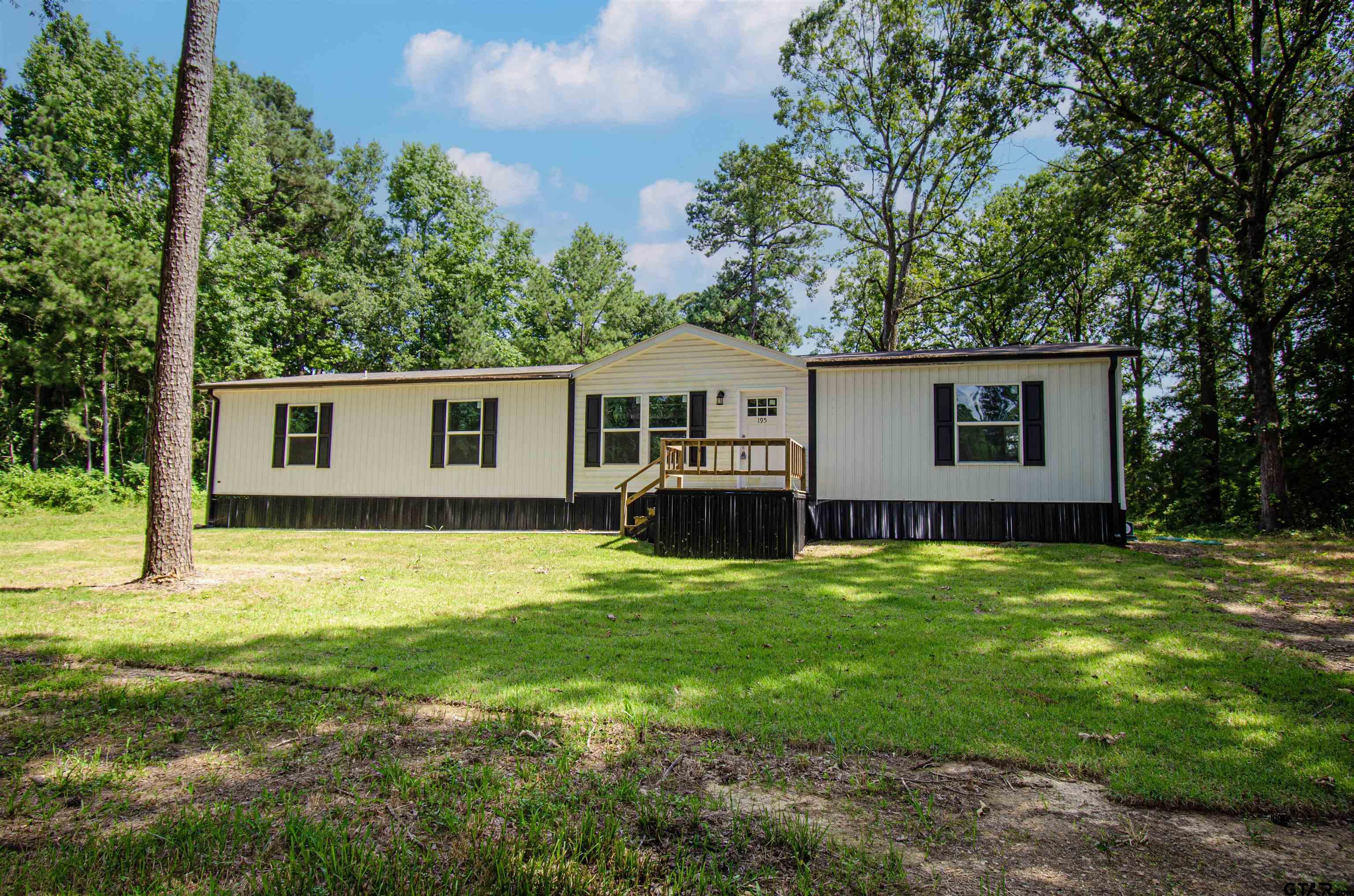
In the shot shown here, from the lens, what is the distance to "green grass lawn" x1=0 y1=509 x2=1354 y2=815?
3.27 m

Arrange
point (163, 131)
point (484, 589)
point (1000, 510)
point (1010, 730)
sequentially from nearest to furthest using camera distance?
point (1010, 730)
point (484, 589)
point (1000, 510)
point (163, 131)

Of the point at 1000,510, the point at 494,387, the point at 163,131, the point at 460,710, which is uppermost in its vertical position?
the point at 163,131

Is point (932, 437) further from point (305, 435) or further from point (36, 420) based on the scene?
point (36, 420)

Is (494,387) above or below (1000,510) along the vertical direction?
above

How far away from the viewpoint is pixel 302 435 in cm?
1636

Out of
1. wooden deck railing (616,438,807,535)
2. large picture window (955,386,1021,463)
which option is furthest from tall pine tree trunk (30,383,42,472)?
large picture window (955,386,1021,463)

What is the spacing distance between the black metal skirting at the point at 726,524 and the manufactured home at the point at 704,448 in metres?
0.03

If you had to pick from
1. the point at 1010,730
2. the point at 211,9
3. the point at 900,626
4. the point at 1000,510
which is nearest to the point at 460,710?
the point at 1010,730

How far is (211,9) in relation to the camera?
7496 mm

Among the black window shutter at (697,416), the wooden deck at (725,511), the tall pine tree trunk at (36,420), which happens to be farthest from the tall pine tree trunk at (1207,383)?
the tall pine tree trunk at (36,420)

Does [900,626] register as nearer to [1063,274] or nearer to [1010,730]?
[1010,730]

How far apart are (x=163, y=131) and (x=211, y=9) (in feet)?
74.3

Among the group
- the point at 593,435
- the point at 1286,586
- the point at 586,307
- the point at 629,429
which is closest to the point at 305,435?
the point at 593,435

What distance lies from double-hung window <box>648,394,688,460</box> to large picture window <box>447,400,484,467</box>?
4006 millimetres
